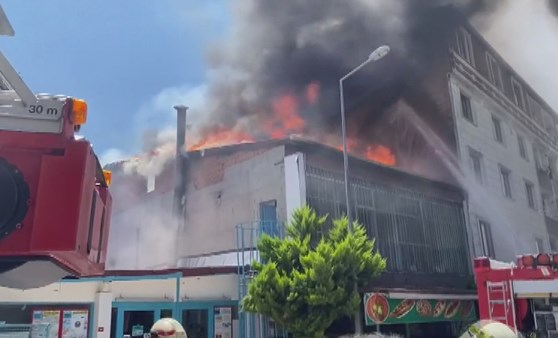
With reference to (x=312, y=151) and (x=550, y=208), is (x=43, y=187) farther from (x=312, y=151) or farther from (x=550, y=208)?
(x=550, y=208)

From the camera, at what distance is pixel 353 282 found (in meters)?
9.53

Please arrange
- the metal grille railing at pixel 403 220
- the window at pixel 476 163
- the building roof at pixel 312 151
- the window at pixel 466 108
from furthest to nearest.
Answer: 1. the window at pixel 466 108
2. the window at pixel 476 163
3. the building roof at pixel 312 151
4. the metal grille railing at pixel 403 220

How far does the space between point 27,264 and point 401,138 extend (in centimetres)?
1782

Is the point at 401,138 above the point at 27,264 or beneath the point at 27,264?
above

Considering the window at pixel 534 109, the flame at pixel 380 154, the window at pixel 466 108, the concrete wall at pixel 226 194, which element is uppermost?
the window at pixel 534 109

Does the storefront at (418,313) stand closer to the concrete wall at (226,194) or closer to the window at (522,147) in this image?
the concrete wall at (226,194)

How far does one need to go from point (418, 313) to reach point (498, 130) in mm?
10152

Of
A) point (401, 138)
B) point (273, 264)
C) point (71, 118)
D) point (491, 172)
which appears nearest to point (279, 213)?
point (273, 264)

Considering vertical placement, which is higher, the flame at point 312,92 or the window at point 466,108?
the flame at point 312,92

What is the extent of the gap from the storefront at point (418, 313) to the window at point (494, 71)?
9911 millimetres

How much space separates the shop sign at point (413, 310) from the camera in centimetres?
1031

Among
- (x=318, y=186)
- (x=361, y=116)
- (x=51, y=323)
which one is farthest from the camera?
(x=361, y=116)

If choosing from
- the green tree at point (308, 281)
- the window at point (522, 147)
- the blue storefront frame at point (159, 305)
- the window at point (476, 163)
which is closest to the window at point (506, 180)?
the window at point (476, 163)

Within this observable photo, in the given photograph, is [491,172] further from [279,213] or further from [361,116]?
[279,213]
